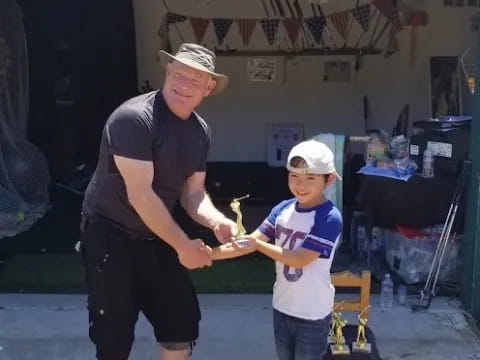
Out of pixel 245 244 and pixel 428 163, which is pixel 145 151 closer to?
pixel 245 244

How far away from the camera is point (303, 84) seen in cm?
834

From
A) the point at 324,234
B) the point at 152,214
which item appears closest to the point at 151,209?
the point at 152,214

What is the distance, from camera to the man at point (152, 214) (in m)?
2.66

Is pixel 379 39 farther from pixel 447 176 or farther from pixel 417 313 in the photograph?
pixel 417 313

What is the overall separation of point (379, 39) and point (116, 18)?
2.99 m

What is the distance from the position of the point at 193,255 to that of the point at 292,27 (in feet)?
19.0

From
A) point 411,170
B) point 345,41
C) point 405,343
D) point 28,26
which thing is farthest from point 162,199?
point 345,41

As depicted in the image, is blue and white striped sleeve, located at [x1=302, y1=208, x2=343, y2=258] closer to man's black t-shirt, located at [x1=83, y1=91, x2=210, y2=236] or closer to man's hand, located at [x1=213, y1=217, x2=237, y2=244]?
man's hand, located at [x1=213, y1=217, x2=237, y2=244]

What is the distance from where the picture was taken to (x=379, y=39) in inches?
320

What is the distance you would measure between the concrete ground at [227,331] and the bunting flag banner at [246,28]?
424 cm

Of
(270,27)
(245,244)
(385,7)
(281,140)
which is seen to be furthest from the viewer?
(281,140)

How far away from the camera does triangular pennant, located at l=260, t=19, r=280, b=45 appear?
26.5ft

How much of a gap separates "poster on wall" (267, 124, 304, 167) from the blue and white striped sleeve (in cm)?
560

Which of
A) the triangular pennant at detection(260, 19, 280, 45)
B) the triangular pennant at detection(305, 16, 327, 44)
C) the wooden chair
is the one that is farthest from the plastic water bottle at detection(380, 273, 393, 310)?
the triangular pennant at detection(260, 19, 280, 45)
